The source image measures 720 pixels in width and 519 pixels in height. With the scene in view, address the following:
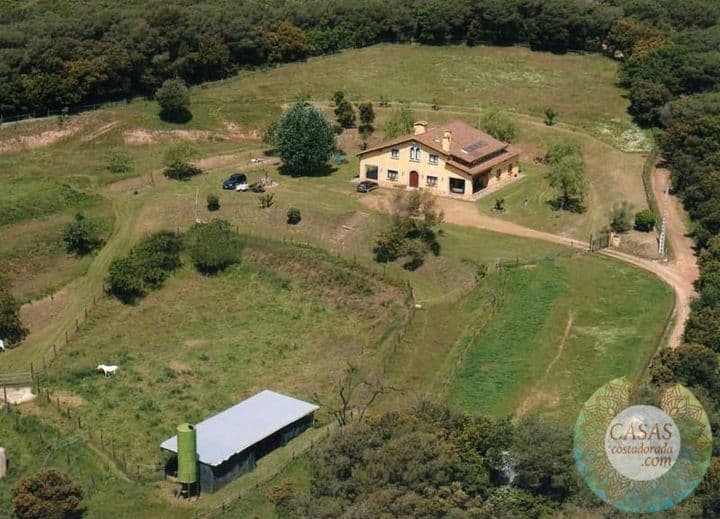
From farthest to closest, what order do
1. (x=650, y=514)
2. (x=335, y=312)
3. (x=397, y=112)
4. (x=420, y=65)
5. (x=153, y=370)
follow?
(x=420, y=65)
(x=397, y=112)
(x=335, y=312)
(x=153, y=370)
(x=650, y=514)

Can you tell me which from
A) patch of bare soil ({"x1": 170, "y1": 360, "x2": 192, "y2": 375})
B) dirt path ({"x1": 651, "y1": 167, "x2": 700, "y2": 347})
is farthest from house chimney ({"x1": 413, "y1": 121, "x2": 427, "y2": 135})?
patch of bare soil ({"x1": 170, "y1": 360, "x2": 192, "y2": 375})

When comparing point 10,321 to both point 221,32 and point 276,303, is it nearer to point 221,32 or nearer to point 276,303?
point 276,303

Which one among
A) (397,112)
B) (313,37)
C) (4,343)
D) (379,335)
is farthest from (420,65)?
(4,343)

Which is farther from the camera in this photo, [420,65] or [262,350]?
[420,65]

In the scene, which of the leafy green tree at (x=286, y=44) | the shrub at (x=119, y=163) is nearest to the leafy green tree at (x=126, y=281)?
the shrub at (x=119, y=163)

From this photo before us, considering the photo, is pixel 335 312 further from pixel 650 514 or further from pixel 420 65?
pixel 420 65

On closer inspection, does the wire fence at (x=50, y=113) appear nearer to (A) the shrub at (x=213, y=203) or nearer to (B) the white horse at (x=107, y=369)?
(A) the shrub at (x=213, y=203)

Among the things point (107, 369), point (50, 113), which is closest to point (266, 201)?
point (107, 369)

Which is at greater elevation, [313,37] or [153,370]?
[313,37]

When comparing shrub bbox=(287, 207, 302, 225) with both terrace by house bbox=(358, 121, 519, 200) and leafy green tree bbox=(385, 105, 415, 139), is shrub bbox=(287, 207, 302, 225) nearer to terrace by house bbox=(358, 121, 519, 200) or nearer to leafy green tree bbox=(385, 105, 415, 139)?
terrace by house bbox=(358, 121, 519, 200)
